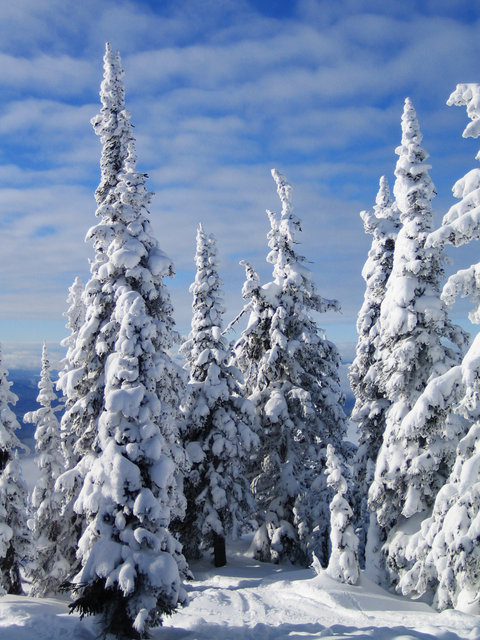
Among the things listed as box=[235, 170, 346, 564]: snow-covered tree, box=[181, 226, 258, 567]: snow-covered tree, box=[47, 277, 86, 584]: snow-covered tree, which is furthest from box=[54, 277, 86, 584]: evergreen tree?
box=[235, 170, 346, 564]: snow-covered tree

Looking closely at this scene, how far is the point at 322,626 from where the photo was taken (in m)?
14.7

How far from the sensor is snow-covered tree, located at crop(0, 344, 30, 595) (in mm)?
23953

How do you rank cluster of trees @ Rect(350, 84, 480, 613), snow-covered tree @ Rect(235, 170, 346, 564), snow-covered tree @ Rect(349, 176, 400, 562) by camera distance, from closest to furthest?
cluster of trees @ Rect(350, 84, 480, 613)
snow-covered tree @ Rect(349, 176, 400, 562)
snow-covered tree @ Rect(235, 170, 346, 564)

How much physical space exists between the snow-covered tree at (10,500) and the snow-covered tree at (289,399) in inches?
460

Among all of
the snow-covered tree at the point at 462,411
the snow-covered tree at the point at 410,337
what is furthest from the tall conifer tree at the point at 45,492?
the snow-covered tree at the point at 462,411

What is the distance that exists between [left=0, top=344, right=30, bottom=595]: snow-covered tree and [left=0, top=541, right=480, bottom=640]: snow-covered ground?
7.01 meters

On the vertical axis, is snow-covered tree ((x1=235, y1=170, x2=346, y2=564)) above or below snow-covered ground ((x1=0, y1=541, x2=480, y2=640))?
above

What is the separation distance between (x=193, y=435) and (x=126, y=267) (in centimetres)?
1274

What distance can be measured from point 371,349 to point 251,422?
696 centimetres

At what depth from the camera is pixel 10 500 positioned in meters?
24.3

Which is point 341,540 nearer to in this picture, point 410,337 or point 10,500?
point 410,337

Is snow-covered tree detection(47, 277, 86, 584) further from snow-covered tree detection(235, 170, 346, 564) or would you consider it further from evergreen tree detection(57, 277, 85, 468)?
snow-covered tree detection(235, 170, 346, 564)

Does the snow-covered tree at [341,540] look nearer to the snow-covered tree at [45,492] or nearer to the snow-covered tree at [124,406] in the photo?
the snow-covered tree at [124,406]

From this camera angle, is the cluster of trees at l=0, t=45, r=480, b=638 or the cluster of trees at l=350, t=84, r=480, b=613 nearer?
the cluster of trees at l=350, t=84, r=480, b=613
